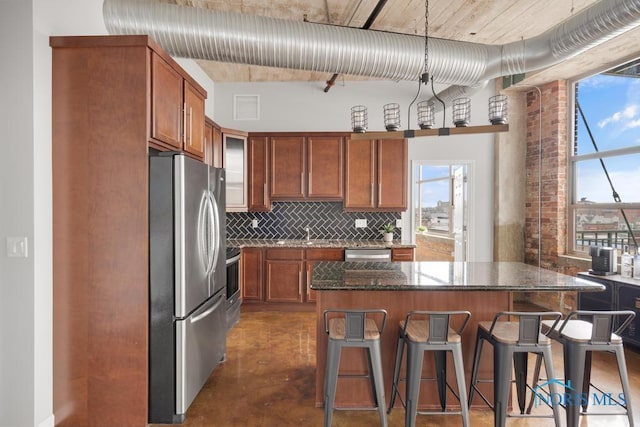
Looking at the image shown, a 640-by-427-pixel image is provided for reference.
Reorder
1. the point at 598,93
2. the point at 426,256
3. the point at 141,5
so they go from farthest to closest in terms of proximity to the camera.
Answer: the point at 426,256 < the point at 598,93 < the point at 141,5

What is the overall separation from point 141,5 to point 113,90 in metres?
0.91

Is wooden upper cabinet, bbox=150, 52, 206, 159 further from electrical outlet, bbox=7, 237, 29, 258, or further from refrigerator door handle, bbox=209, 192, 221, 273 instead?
electrical outlet, bbox=7, 237, 29, 258

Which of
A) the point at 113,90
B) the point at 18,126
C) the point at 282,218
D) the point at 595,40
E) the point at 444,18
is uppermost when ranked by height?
the point at 444,18

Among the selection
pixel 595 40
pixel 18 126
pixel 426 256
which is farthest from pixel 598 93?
pixel 18 126

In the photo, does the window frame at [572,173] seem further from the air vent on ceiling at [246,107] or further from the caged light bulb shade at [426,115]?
the air vent on ceiling at [246,107]

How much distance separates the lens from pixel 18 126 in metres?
1.98

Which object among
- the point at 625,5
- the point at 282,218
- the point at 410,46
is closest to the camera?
the point at 625,5

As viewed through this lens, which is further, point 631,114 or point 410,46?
point 631,114

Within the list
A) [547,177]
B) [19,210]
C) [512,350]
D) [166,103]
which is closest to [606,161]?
[547,177]

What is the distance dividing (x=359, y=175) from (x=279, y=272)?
5.53 feet

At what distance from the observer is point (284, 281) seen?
451 centimetres

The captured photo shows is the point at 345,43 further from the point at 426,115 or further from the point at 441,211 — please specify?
the point at 441,211

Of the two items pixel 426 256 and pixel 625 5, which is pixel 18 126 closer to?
pixel 625 5

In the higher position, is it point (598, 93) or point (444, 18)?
point (444, 18)
